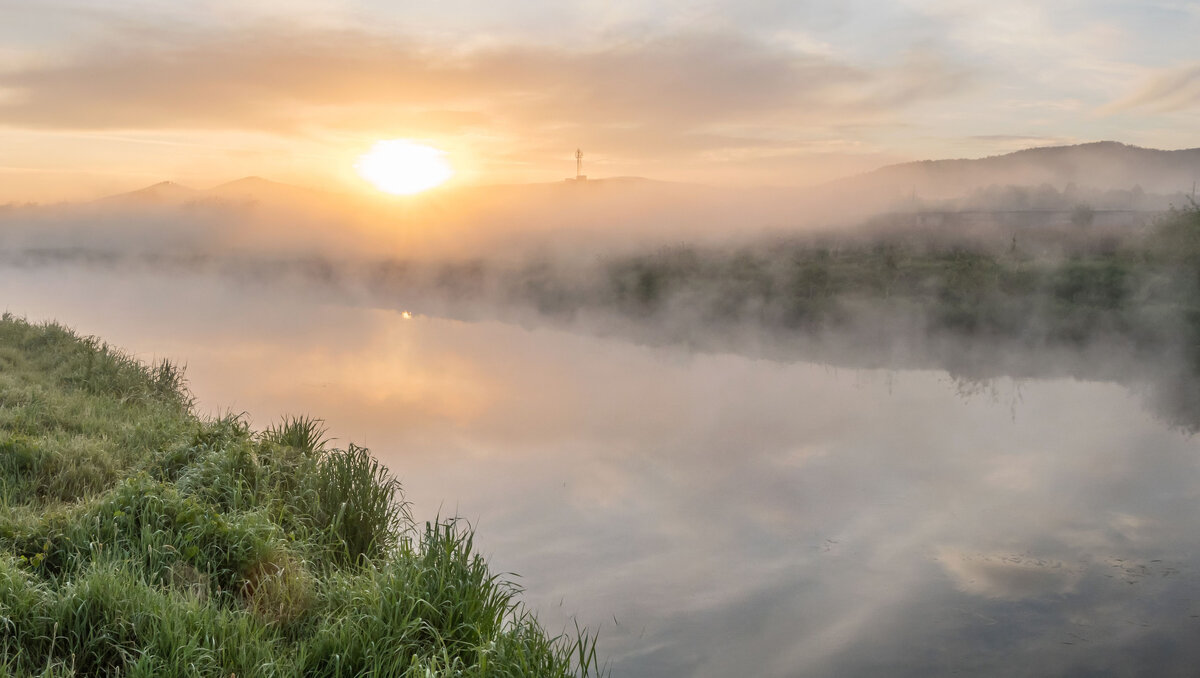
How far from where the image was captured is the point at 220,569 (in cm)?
615

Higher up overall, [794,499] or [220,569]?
[220,569]

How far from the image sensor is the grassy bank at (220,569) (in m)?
4.86

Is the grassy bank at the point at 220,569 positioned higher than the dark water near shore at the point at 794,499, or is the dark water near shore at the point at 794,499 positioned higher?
the grassy bank at the point at 220,569

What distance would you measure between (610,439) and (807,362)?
10117 mm

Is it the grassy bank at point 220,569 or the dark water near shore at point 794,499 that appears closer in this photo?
the grassy bank at point 220,569

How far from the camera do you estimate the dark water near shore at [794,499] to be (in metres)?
7.62

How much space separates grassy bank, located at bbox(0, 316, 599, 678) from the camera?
15.9 feet

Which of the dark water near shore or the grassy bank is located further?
the dark water near shore

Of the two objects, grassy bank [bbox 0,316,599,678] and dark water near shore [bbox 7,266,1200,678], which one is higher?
grassy bank [bbox 0,316,599,678]

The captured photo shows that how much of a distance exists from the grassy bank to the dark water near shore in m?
1.59

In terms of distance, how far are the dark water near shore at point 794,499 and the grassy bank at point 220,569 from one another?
159 cm

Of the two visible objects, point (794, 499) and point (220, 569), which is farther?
point (794, 499)

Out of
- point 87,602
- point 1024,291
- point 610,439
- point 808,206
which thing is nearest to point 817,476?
point 610,439

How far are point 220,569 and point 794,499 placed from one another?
7824 mm
